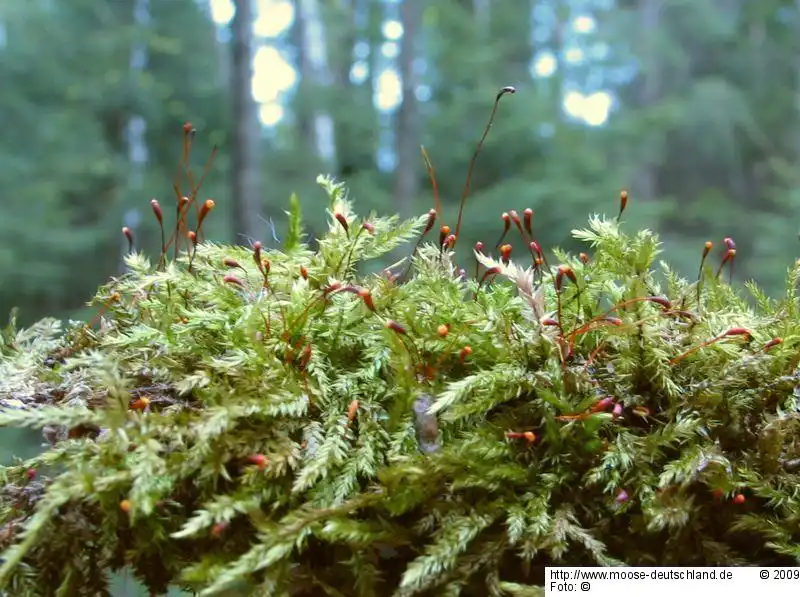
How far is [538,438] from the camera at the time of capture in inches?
30.1

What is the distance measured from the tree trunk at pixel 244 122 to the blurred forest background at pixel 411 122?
0.05 ft

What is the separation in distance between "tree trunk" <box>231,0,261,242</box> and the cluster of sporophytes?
318 cm

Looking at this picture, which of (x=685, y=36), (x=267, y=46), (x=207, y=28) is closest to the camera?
(x=207, y=28)

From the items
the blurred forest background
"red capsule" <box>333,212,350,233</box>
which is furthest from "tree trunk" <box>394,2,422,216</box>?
"red capsule" <box>333,212,350,233</box>

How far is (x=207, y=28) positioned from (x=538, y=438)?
9565mm

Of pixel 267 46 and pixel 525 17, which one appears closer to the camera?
pixel 525 17

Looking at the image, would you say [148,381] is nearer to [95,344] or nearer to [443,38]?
[95,344]

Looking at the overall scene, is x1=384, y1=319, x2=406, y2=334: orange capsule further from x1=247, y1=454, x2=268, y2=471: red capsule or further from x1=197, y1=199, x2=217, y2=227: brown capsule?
x1=197, y1=199, x2=217, y2=227: brown capsule

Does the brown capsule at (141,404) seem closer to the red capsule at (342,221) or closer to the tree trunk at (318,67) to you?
the red capsule at (342,221)

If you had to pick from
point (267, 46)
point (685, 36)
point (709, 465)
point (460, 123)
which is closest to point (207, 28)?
point (267, 46)

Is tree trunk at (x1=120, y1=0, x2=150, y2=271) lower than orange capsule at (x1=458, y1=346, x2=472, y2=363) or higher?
higher

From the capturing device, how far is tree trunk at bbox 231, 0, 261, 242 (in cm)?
393

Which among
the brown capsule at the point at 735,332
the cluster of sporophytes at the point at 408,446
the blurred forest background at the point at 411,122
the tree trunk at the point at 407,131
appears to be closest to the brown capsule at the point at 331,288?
the cluster of sporophytes at the point at 408,446

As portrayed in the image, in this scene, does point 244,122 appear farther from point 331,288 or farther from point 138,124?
point 138,124
